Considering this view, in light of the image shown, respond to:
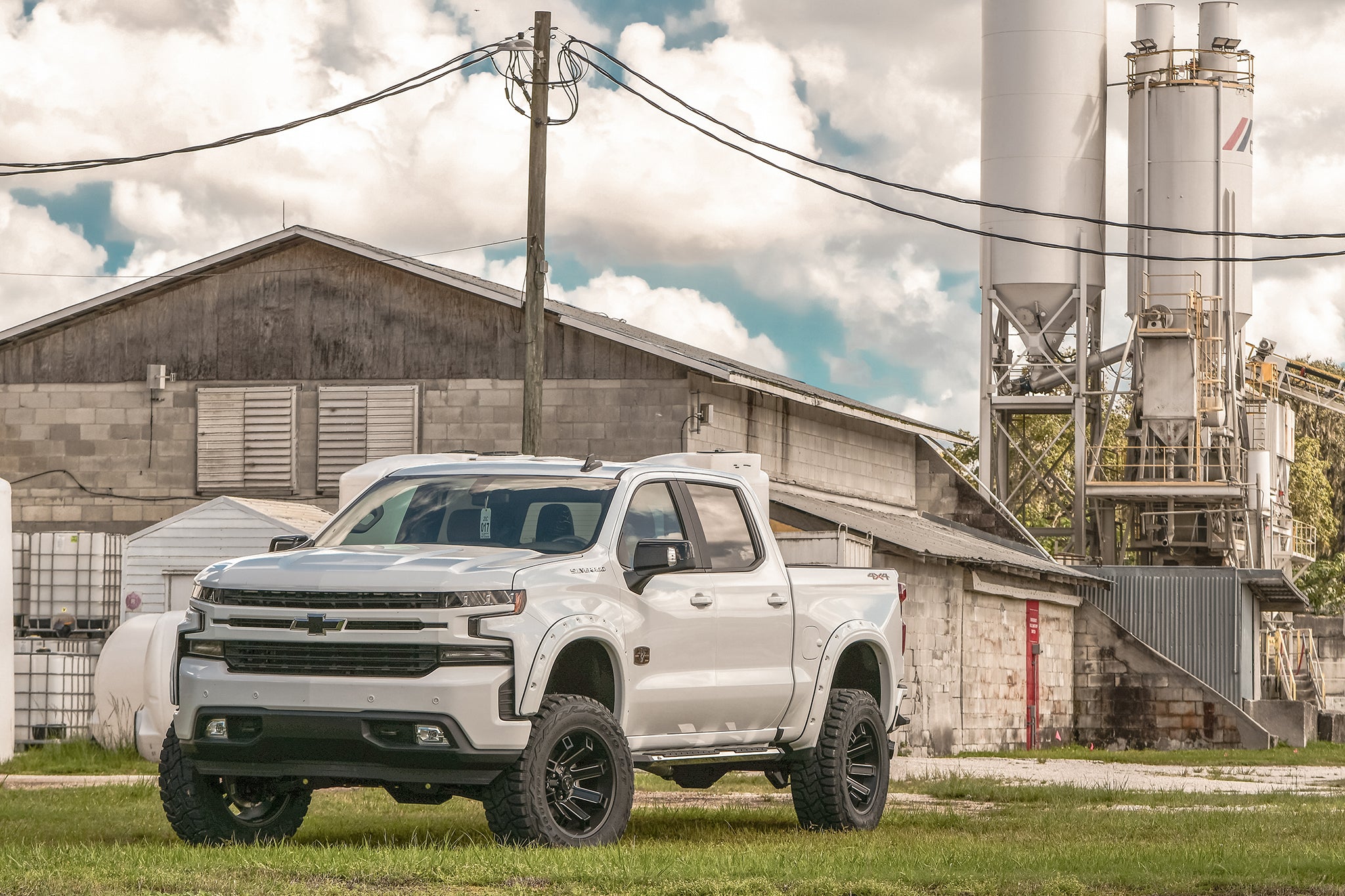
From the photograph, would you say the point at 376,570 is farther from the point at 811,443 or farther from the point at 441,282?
the point at 811,443

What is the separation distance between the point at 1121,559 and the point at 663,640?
3916 centimetres

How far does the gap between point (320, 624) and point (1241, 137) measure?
128 ft

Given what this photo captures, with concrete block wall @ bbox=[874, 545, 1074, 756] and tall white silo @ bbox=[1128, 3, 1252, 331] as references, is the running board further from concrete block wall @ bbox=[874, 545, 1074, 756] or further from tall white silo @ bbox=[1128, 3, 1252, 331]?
tall white silo @ bbox=[1128, 3, 1252, 331]

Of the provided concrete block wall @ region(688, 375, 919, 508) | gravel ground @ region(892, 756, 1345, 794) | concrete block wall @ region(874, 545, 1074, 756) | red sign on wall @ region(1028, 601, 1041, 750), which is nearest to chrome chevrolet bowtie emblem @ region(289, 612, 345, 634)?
gravel ground @ region(892, 756, 1345, 794)

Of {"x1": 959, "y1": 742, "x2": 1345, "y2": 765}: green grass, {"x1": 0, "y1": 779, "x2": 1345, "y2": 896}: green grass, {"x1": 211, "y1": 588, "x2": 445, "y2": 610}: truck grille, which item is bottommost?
{"x1": 959, "y1": 742, "x2": 1345, "y2": 765}: green grass

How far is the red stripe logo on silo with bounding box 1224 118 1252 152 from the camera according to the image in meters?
44.8

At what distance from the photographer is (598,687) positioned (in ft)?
35.8

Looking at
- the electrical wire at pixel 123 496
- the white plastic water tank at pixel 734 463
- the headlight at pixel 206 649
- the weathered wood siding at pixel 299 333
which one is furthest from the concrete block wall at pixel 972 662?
the headlight at pixel 206 649

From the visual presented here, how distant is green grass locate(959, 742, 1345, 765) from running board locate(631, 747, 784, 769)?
57.0 ft

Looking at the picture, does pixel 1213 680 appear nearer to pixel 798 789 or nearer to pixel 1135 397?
pixel 1135 397

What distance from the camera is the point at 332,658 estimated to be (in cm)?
1006

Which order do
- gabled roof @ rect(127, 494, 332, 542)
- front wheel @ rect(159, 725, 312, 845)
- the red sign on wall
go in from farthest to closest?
the red sign on wall → gabled roof @ rect(127, 494, 332, 542) → front wheel @ rect(159, 725, 312, 845)

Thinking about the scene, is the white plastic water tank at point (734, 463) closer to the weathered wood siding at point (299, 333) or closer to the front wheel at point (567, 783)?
the weathered wood siding at point (299, 333)

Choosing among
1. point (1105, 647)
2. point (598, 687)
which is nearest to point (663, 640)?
point (598, 687)
